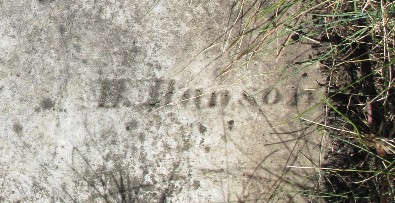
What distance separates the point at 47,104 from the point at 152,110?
579 millimetres

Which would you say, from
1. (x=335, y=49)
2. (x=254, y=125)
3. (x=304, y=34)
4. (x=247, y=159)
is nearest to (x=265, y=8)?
(x=304, y=34)

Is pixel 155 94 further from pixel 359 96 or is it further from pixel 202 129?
pixel 359 96

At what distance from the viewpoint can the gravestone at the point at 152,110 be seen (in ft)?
8.73

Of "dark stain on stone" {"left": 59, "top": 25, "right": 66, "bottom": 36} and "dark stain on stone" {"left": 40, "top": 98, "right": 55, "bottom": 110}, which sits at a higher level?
"dark stain on stone" {"left": 59, "top": 25, "right": 66, "bottom": 36}

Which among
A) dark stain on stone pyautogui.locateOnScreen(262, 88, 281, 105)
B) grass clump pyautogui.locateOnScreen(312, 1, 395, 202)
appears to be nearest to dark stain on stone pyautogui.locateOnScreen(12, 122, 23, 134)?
dark stain on stone pyautogui.locateOnScreen(262, 88, 281, 105)

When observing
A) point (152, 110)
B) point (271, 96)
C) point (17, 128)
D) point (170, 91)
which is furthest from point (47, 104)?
point (271, 96)

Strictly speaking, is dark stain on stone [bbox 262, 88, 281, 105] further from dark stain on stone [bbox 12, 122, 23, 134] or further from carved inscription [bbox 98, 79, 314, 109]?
dark stain on stone [bbox 12, 122, 23, 134]

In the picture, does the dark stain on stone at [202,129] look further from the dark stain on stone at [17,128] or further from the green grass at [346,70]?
the dark stain on stone at [17,128]

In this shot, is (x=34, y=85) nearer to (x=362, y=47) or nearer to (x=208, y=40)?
(x=208, y=40)

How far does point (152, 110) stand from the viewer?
8.82 ft

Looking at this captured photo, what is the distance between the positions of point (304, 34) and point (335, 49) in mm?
184

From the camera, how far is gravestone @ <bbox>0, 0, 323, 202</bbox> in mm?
2660

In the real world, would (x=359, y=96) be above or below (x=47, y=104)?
below

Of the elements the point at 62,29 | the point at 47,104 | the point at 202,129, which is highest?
the point at 62,29
